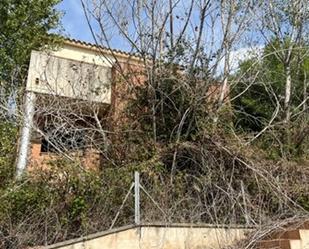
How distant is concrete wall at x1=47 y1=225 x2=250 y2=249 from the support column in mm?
4182

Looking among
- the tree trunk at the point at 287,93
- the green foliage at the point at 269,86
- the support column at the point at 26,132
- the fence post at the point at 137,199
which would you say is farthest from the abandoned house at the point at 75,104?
the tree trunk at the point at 287,93

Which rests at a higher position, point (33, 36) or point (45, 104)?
point (33, 36)

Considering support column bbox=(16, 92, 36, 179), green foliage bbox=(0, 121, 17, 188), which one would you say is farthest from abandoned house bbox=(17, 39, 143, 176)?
green foliage bbox=(0, 121, 17, 188)

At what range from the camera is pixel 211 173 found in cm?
983

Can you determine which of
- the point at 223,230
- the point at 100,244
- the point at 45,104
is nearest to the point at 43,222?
the point at 100,244

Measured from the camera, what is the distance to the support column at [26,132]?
435 inches

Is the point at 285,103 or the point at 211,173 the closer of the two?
the point at 211,173

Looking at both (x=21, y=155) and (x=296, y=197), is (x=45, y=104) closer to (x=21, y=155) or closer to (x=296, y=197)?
(x=21, y=155)

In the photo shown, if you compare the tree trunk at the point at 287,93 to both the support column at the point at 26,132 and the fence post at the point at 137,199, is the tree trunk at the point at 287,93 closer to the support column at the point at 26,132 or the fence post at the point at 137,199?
the fence post at the point at 137,199

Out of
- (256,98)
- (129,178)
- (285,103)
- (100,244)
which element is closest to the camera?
(100,244)

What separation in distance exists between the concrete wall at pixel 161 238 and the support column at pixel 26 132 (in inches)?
165

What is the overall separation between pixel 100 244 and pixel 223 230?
2532mm

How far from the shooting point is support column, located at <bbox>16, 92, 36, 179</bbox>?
1105 centimetres

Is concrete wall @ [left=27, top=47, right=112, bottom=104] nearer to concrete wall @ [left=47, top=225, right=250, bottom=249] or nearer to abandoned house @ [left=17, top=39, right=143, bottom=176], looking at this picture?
abandoned house @ [left=17, top=39, right=143, bottom=176]
